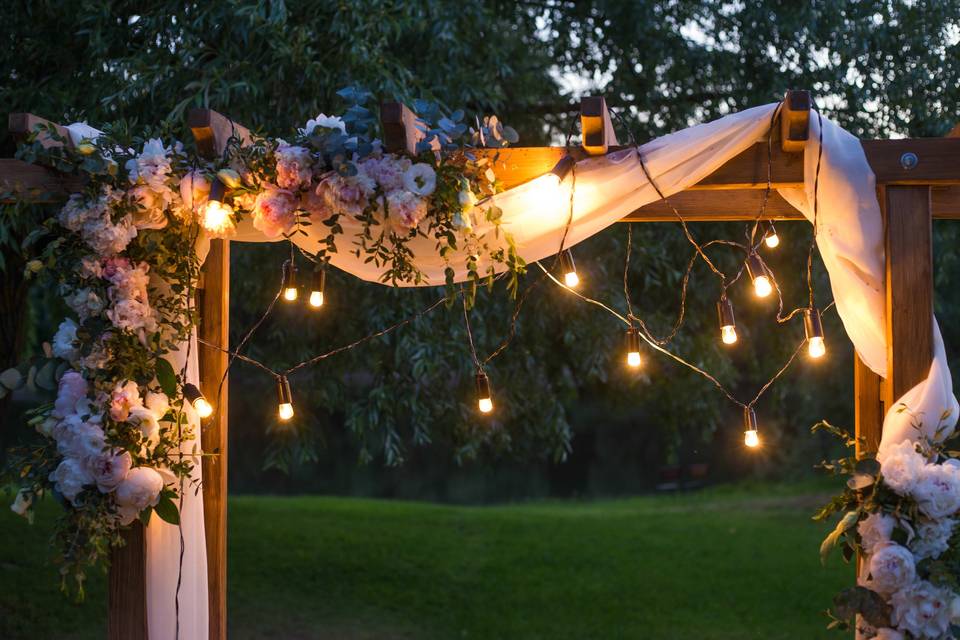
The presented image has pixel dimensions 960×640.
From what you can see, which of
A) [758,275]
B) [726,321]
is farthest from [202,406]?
[758,275]

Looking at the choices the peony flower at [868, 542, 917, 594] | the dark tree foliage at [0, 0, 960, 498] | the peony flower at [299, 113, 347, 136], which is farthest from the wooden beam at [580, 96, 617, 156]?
the dark tree foliage at [0, 0, 960, 498]

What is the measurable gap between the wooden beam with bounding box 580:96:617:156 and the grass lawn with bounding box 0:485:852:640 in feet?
14.0

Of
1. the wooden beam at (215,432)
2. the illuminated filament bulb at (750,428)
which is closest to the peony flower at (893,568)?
the illuminated filament bulb at (750,428)

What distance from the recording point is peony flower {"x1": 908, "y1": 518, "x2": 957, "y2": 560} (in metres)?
2.79

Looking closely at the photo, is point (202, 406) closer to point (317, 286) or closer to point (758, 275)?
point (317, 286)

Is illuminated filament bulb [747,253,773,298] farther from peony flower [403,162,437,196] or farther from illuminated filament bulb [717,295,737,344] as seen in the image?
peony flower [403,162,437,196]

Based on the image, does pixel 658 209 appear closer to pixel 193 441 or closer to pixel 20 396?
pixel 193 441

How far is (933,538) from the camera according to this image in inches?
110

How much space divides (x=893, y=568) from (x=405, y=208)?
64.1 inches

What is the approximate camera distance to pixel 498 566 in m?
8.25

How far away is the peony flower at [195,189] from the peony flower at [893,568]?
2.16 m

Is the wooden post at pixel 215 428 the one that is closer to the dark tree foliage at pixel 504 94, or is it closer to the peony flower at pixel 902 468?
the dark tree foliage at pixel 504 94

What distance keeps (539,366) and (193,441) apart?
130 inches

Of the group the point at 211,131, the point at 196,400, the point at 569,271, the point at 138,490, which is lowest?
the point at 138,490
